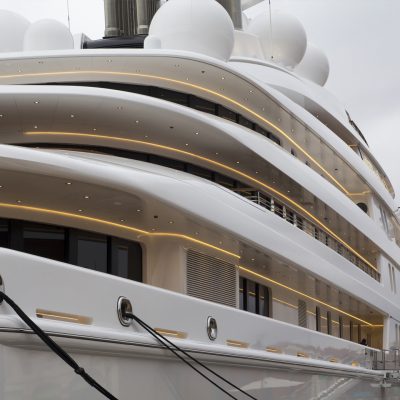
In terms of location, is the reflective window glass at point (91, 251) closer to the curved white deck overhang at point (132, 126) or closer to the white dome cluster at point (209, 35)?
the curved white deck overhang at point (132, 126)

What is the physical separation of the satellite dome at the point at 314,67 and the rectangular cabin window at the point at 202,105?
1245cm

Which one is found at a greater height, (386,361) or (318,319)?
(318,319)

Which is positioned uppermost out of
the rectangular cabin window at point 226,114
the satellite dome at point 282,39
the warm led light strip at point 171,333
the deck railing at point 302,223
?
the satellite dome at point 282,39

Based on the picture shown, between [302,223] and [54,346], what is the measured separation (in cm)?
1346

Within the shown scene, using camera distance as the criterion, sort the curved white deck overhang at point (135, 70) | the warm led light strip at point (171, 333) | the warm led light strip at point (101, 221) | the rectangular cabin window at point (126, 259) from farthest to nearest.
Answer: the curved white deck overhang at point (135, 70) → the rectangular cabin window at point (126, 259) → the warm led light strip at point (101, 221) → the warm led light strip at point (171, 333)

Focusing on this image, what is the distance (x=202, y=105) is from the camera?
18141 millimetres

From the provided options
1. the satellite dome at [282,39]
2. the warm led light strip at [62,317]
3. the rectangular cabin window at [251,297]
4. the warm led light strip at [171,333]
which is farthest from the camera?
the satellite dome at [282,39]

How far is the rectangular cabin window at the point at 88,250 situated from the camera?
12750mm

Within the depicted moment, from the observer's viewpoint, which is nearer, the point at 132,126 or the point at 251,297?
the point at 132,126

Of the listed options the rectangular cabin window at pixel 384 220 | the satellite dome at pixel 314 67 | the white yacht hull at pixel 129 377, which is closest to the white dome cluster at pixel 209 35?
the satellite dome at pixel 314 67

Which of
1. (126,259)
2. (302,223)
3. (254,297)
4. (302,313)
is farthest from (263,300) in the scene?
(126,259)

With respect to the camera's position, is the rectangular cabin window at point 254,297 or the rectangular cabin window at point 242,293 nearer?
the rectangular cabin window at point 242,293

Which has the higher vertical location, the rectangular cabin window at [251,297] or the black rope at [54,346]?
the rectangular cabin window at [251,297]

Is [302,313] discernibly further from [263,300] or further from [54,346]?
[54,346]
